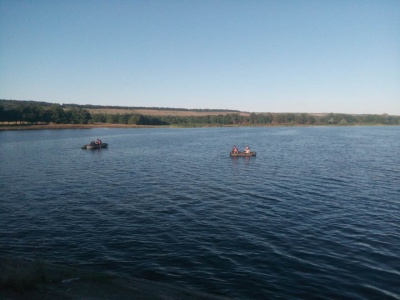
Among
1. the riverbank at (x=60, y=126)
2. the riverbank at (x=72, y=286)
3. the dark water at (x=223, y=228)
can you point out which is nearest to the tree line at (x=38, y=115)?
the riverbank at (x=60, y=126)

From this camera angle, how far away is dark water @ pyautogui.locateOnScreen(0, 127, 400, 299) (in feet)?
47.8

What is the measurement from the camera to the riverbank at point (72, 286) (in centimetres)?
1100

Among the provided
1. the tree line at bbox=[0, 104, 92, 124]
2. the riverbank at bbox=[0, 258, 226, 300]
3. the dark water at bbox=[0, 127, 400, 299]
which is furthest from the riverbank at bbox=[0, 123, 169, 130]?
the riverbank at bbox=[0, 258, 226, 300]

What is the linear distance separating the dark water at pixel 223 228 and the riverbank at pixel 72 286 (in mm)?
1702

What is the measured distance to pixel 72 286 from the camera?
1172 centimetres

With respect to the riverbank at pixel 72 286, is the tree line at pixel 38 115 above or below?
above

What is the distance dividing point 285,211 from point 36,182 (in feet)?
82.2

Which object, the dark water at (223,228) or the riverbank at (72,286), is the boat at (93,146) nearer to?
the dark water at (223,228)

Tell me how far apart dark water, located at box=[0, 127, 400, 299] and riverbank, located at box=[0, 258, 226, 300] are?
1702 millimetres

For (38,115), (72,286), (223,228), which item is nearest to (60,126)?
(38,115)

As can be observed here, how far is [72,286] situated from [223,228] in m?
10.6

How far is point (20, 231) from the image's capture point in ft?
64.5

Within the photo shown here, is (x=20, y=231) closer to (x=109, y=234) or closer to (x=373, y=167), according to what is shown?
(x=109, y=234)

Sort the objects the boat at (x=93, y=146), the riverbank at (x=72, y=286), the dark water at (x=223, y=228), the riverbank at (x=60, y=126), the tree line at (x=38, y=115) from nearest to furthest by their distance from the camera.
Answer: the riverbank at (x=72, y=286), the dark water at (x=223, y=228), the boat at (x=93, y=146), the riverbank at (x=60, y=126), the tree line at (x=38, y=115)
